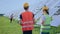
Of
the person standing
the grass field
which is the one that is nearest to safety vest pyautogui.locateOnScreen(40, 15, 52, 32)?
the person standing

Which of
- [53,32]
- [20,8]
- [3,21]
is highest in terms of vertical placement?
[20,8]

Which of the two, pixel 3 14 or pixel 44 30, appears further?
pixel 3 14

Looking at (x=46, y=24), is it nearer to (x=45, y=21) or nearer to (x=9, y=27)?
(x=45, y=21)

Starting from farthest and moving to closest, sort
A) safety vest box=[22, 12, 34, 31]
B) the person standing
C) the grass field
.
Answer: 1. the grass field
2. the person standing
3. safety vest box=[22, 12, 34, 31]

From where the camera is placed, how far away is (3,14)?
162 inches

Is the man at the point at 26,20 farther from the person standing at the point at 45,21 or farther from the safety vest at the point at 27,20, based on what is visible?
the person standing at the point at 45,21

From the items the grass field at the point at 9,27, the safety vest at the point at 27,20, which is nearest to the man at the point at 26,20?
the safety vest at the point at 27,20

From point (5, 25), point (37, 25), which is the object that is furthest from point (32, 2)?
point (5, 25)

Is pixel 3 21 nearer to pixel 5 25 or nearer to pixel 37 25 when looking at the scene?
pixel 5 25

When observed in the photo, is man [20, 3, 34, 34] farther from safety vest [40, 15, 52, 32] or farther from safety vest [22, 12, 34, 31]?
safety vest [40, 15, 52, 32]

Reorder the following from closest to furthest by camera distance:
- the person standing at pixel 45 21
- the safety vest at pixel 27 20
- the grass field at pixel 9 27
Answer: the safety vest at pixel 27 20 < the person standing at pixel 45 21 < the grass field at pixel 9 27

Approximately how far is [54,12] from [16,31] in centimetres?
89

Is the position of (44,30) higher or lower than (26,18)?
lower

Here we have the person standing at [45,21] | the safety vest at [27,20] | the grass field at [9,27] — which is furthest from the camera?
the grass field at [9,27]
